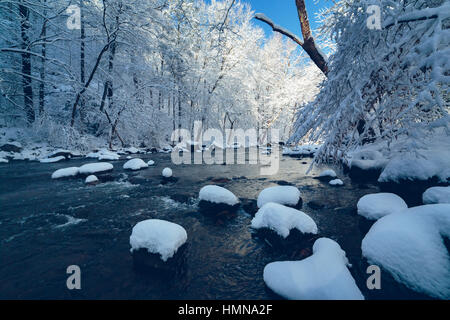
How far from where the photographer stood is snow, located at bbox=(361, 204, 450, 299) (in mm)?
2008

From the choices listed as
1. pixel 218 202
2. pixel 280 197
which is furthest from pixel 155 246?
pixel 280 197

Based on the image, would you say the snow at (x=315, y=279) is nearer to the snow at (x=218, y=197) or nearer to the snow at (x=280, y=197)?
the snow at (x=280, y=197)

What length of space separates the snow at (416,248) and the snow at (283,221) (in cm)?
86

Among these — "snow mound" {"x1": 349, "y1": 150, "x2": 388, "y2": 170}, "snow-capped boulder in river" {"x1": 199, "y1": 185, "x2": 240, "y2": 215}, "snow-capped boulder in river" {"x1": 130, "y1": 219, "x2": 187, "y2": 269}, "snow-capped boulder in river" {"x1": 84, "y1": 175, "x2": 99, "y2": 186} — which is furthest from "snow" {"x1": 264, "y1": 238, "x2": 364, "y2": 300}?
"snow-capped boulder in river" {"x1": 84, "y1": 175, "x2": 99, "y2": 186}

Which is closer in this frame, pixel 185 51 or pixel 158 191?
pixel 158 191

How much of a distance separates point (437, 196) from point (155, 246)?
463 centimetres

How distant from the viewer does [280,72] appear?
81.4ft

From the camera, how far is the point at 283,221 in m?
3.20

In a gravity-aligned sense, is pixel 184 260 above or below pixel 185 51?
below
